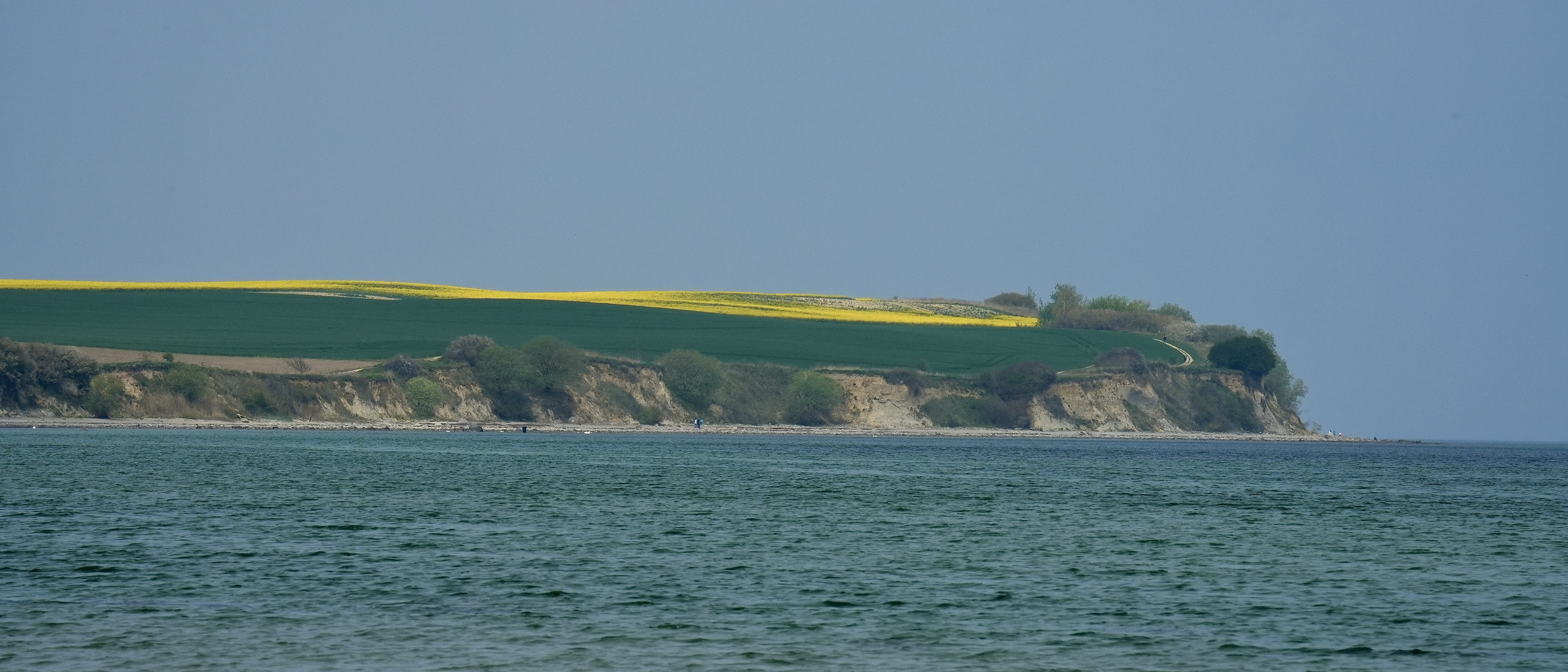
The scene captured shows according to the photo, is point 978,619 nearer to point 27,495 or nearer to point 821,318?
point 27,495

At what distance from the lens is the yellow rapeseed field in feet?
547

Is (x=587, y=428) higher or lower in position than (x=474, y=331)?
lower

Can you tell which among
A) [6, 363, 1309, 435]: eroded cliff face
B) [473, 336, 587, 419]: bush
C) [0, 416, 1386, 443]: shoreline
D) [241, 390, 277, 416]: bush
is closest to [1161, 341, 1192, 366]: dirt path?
[6, 363, 1309, 435]: eroded cliff face

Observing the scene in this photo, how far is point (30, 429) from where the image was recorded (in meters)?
91.5

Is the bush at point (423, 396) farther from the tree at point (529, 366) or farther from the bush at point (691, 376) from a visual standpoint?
the bush at point (691, 376)

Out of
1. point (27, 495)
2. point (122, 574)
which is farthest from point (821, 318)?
point (122, 574)

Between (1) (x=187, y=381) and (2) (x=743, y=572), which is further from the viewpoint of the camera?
(1) (x=187, y=381)

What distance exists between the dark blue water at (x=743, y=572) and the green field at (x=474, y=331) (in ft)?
196

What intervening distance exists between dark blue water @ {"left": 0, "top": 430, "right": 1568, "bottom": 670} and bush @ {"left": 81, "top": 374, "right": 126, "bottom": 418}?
42557 mm

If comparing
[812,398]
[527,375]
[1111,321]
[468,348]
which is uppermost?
[1111,321]

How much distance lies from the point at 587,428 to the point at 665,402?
11244mm

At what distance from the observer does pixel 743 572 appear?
29.7m

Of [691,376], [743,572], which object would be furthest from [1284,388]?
[743,572]

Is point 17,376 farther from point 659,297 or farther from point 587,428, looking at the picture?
point 659,297
